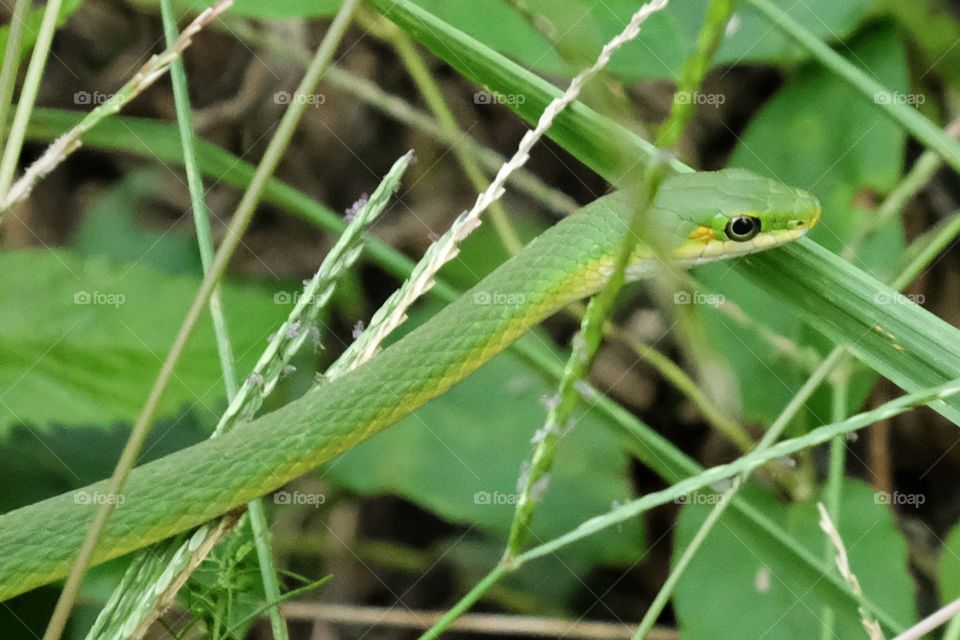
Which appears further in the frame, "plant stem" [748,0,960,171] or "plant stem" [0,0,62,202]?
"plant stem" [748,0,960,171]

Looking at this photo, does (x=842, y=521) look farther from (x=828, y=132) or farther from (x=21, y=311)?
(x=21, y=311)

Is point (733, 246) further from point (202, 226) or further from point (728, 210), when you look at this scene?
point (202, 226)

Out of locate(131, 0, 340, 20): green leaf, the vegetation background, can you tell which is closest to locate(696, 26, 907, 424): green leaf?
the vegetation background

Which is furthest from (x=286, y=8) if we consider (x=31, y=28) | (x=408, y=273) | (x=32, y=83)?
(x=32, y=83)

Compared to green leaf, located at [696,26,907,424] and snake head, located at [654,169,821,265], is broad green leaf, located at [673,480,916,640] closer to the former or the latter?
green leaf, located at [696,26,907,424]

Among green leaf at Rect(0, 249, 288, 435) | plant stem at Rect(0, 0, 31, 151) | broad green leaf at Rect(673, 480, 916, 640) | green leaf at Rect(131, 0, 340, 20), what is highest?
green leaf at Rect(131, 0, 340, 20)

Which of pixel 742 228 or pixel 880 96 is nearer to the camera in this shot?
pixel 880 96
